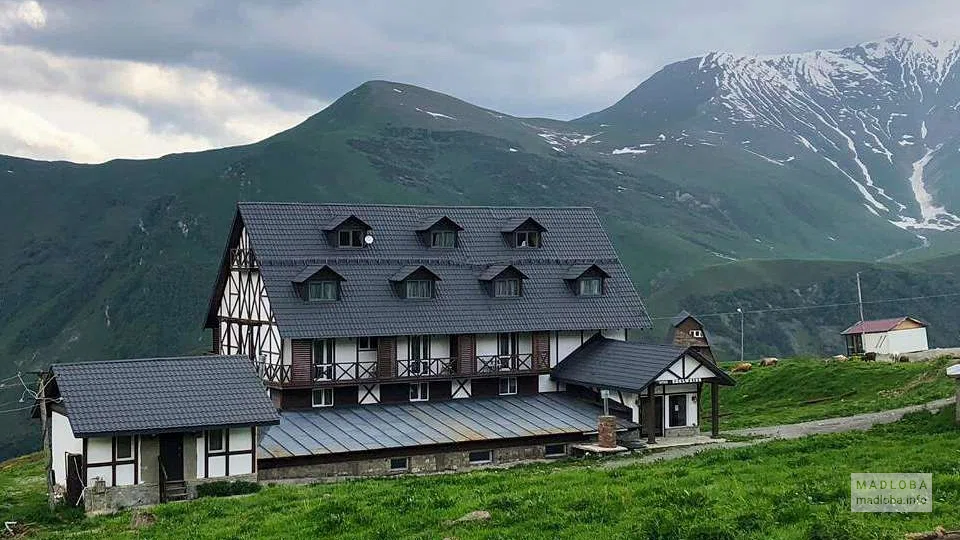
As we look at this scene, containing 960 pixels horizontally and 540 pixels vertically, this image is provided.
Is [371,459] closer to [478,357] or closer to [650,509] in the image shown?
[478,357]

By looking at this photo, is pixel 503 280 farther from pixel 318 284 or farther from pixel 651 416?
pixel 651 416

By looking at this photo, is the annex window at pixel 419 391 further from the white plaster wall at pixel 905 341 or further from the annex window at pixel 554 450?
the white plaster wall at pixel 905 341

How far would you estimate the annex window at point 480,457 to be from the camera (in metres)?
51.5

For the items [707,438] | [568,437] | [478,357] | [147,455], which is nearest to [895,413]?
[707,438]

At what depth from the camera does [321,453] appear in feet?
156

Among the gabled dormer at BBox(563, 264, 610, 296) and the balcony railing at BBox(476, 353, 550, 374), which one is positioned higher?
the gabled dormer at BBox(563, 264, 610, 296)

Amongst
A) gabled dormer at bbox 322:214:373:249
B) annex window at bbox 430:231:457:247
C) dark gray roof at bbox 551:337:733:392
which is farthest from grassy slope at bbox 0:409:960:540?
annex window at bbox 430:231:457:247

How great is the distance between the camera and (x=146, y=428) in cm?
4225

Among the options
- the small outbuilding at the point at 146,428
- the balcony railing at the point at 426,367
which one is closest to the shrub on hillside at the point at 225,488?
the small outbuilding at the point at 146,428

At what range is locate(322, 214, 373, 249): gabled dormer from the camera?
5916cm

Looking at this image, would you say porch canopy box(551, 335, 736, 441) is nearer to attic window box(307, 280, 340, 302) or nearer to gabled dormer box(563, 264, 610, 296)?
gabled dormer box(563, 264, 610, 296)

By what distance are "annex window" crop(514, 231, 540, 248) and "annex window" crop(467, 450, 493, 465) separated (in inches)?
652

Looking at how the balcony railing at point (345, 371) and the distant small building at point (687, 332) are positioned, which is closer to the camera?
the balcony railing at point (345, 371)

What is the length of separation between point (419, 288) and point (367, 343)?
14.7 feet
